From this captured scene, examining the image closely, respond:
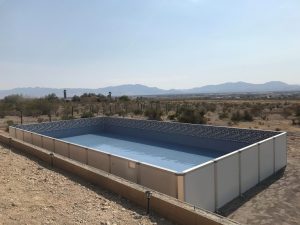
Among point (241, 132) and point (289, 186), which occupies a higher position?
point (241, 132)

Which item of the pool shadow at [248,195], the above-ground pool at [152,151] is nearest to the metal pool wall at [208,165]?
the pool shadow at [248,195]

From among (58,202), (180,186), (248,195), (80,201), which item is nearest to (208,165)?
(180,186)

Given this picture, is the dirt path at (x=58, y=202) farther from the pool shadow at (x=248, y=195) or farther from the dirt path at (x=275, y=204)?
the dirt path at (x=275, y=204)

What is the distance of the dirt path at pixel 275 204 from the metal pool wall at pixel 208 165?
1.16ft

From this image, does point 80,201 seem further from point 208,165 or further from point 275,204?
point 275,204

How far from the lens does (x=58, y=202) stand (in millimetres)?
6203

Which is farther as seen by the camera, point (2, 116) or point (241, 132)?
point (2, 116)

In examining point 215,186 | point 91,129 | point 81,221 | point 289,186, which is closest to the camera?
point 81,221

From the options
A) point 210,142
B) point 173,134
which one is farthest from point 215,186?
point 173,134

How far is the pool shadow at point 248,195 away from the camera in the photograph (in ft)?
25.0

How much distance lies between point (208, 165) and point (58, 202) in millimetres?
3142

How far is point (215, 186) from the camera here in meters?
7.50

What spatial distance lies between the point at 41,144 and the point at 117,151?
10.7 feet

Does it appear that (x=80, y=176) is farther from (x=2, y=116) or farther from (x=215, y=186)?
(x=2, y=116)
